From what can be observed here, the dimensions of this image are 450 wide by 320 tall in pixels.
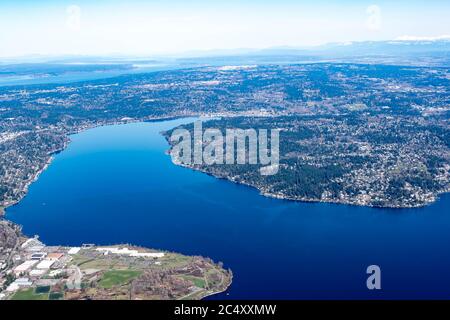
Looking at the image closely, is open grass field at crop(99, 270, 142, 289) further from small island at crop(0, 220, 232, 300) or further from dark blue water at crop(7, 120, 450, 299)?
dark blue water at crop(7, 120, 450, 299)

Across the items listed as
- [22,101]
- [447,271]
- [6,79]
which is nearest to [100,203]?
[447,271]

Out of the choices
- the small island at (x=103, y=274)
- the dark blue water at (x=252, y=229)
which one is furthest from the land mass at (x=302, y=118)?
the small island at (x=103, y=274)

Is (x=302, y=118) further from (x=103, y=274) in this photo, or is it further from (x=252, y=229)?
(x=103, y=274)

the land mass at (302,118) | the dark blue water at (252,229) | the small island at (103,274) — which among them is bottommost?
the dark blue water at (252,229)

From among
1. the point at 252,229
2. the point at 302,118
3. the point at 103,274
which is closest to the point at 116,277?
the point at 103,274

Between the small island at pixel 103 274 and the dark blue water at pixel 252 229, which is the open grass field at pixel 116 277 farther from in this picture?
the dark blue water at pixel 252 229

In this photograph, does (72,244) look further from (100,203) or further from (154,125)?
(154,125)
